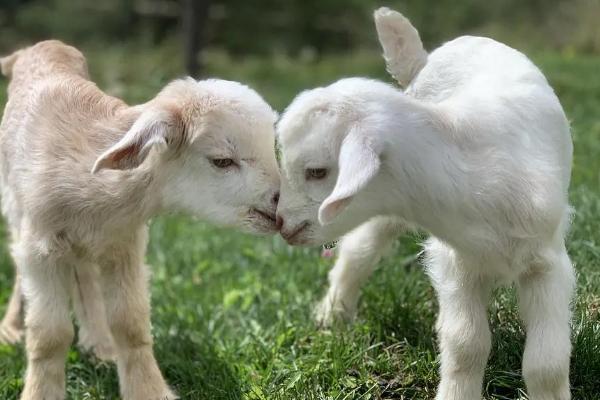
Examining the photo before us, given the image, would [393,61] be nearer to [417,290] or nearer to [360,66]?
[417,290]

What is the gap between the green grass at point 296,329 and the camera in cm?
401

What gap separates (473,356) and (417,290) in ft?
4.09

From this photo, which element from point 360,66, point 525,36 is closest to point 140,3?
point 360,66

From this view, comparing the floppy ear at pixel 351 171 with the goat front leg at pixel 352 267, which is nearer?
the floppy ear at pixel 351 171

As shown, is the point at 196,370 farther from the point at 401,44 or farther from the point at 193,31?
the point at 193,31

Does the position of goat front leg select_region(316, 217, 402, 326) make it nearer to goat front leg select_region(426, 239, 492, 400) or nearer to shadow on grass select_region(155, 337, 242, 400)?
shadow on grass select_region(155, 337, 242, 400)

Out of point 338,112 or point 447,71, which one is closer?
point 338,112

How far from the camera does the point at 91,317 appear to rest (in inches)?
204

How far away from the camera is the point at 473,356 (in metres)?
3.55

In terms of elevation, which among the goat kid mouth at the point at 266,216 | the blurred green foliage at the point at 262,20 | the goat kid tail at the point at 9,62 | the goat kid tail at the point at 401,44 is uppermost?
the goat kid tail at the point at 401,44

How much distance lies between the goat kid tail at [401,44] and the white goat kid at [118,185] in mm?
881

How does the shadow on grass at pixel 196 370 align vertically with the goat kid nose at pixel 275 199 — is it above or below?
below

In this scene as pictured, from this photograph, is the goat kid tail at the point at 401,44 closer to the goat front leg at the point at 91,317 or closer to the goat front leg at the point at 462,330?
the goat front leg at the point at 462,330

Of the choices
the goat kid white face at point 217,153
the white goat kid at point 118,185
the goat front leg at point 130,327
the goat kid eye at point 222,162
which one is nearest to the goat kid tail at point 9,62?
the white goat kid at point 118,185
